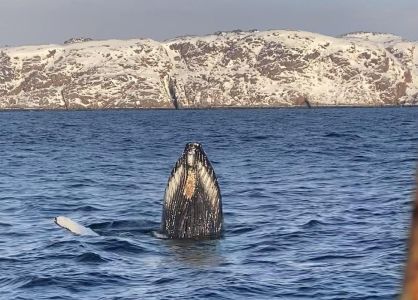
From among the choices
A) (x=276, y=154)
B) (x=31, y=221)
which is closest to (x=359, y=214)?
(x=31, y=221)

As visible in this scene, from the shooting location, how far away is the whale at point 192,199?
1608 cm

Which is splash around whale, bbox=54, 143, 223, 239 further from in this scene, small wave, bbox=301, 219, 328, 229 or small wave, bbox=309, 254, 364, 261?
small wave, bbox=301, 219, 328, 229


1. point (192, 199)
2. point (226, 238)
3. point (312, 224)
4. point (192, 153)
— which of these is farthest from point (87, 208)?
point (192, 153)

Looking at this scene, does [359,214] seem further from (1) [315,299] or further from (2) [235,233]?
(1) [315,299]

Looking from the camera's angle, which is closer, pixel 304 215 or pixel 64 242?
pixel 64 242

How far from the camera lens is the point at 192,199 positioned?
53.1ft

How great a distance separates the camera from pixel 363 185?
28.8m

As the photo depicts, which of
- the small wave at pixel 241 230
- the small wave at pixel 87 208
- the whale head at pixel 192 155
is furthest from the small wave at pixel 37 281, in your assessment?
the small wave at pixel 87 208

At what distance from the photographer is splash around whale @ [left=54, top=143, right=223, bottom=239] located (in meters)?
16.1

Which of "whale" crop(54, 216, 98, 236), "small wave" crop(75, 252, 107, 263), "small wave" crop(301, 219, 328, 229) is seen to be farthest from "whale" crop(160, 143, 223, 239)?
Result: "small wave" crop(301, 219, 328, 229)

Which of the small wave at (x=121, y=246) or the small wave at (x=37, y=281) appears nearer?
the small wave at (x=37, y=281)

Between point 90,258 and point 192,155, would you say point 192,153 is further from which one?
point 90,258

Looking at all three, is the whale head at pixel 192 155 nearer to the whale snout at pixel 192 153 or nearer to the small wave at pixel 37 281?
the whale snout at pixel 192 153

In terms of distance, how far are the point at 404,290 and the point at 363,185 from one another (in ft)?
92.2
